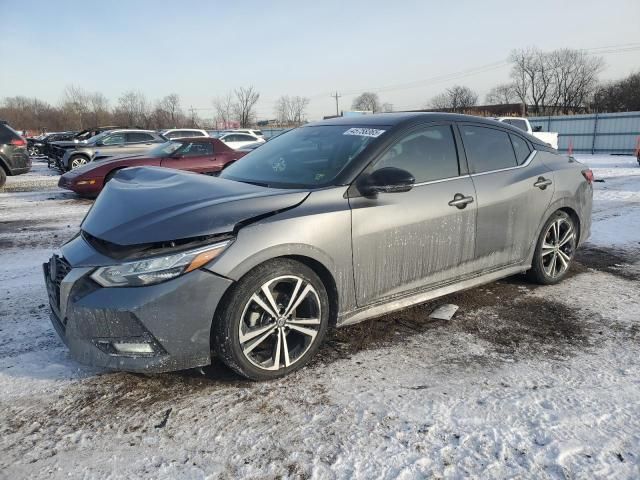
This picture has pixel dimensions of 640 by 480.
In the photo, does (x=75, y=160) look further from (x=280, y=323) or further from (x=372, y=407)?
(x=372, y=407)

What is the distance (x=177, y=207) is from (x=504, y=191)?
2.61m

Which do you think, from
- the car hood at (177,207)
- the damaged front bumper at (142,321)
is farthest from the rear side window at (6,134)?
the damaged front bumper at (142,321)

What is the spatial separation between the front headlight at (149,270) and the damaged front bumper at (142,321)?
3 cm

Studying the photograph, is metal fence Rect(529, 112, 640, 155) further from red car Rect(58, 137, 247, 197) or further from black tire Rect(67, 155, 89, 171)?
black tire Rect(67, 155, 89, 171)

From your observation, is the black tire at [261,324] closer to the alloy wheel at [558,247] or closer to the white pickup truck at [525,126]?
the alloy wheel at [558,247]

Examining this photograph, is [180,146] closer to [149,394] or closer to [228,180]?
[228,180]

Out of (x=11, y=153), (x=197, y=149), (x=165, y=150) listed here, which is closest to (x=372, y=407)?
(x=197, y=149)

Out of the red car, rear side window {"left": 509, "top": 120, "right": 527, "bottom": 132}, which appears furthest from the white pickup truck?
the red car

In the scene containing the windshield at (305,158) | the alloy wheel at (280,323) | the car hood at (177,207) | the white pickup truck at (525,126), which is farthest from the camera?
the white pickup truck at (525,126)

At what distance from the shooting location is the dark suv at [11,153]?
11961mm

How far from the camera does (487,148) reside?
13.4 feet

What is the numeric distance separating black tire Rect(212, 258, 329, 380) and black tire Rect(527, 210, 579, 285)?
2400 millimetres

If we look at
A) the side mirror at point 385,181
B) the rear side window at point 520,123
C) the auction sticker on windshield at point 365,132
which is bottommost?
the rear side window at point 520,123

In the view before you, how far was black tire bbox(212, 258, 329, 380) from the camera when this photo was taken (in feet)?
8.84
